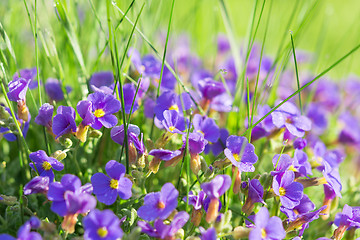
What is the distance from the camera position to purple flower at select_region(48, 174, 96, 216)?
1.11m

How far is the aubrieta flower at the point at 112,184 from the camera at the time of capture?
1.25 m

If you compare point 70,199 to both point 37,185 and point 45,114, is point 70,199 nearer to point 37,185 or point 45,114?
point 37,185

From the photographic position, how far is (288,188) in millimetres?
1364

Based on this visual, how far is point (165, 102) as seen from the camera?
62.2 inches

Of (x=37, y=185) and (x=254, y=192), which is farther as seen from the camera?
(x=254, y=192)

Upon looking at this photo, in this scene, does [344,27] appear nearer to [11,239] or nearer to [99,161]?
[99,161]

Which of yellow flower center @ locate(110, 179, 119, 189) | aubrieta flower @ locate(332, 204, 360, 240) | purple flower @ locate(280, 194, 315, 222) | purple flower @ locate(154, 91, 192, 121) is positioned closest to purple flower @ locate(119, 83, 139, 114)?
purple flower @ locate(154, 91, 192, 121)

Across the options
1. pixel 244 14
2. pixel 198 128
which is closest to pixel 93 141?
pixel 198 128

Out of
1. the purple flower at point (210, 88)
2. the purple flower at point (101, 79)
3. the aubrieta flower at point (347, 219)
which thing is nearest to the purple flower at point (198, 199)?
the aubrieta flower at point (347, 219)

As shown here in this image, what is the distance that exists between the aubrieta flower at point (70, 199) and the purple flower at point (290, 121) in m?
0.79

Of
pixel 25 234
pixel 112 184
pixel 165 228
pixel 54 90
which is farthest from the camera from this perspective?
pixel 54 90

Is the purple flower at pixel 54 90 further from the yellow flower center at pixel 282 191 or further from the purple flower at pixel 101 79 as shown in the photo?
the yellow flower center at pixel 282 191

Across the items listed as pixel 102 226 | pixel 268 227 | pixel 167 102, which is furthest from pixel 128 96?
pixel 268 227

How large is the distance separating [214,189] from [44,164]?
1.87 feet
